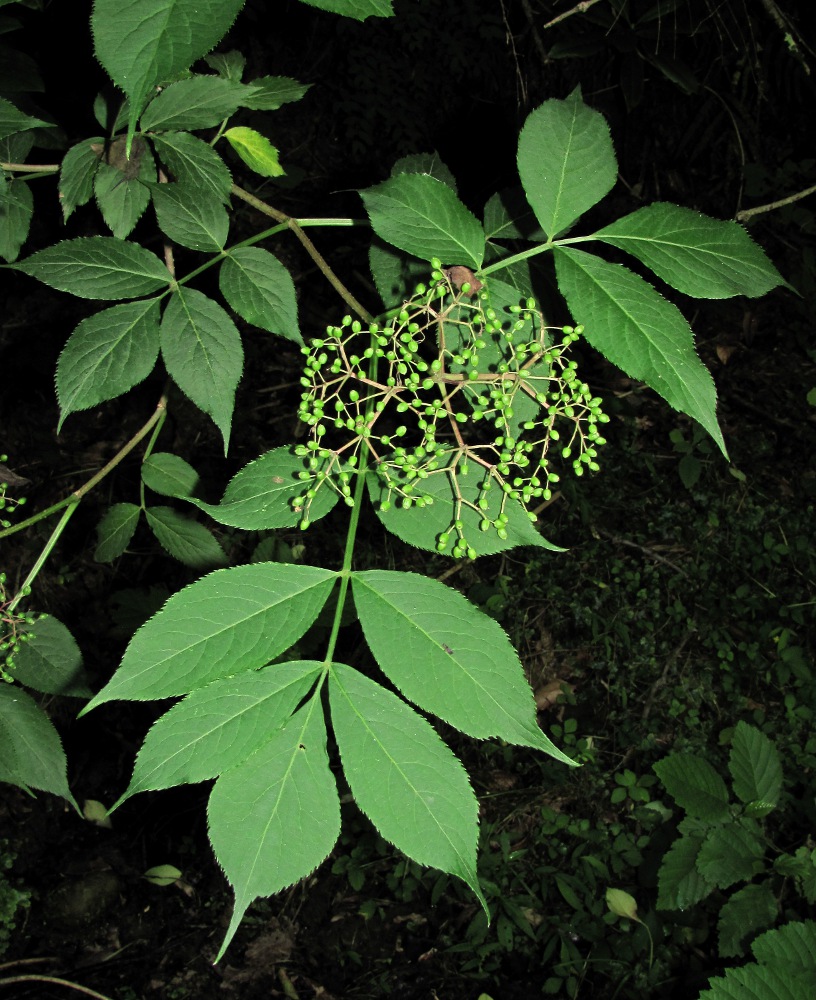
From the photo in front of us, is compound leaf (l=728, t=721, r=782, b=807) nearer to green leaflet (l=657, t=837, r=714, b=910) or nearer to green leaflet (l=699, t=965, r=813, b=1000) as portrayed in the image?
green leaflet (l=657, t=837, r=714, b=910)

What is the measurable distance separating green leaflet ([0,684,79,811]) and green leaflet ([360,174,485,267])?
1.41m

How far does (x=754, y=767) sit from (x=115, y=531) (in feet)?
10.2

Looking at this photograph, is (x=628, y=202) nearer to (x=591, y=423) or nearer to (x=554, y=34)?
(x=554, y=34)

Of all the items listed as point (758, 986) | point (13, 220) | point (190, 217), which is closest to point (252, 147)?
point (190, 217)

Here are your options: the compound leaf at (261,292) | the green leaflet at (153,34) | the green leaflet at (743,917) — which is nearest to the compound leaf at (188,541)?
the compound leaf at (261,292)

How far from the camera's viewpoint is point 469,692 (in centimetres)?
120

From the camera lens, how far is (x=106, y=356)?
158 cm

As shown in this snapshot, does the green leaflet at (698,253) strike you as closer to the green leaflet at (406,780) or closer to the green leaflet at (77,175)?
the green leaflet at (406,780)

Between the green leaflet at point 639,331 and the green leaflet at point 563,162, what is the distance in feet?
0.46

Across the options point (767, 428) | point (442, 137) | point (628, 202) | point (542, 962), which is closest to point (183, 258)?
point (442, 137)

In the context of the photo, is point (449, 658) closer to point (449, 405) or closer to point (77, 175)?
point (449, 405)

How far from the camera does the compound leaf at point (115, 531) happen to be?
236cm

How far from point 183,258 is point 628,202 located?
2.69m

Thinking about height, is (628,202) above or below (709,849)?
above
